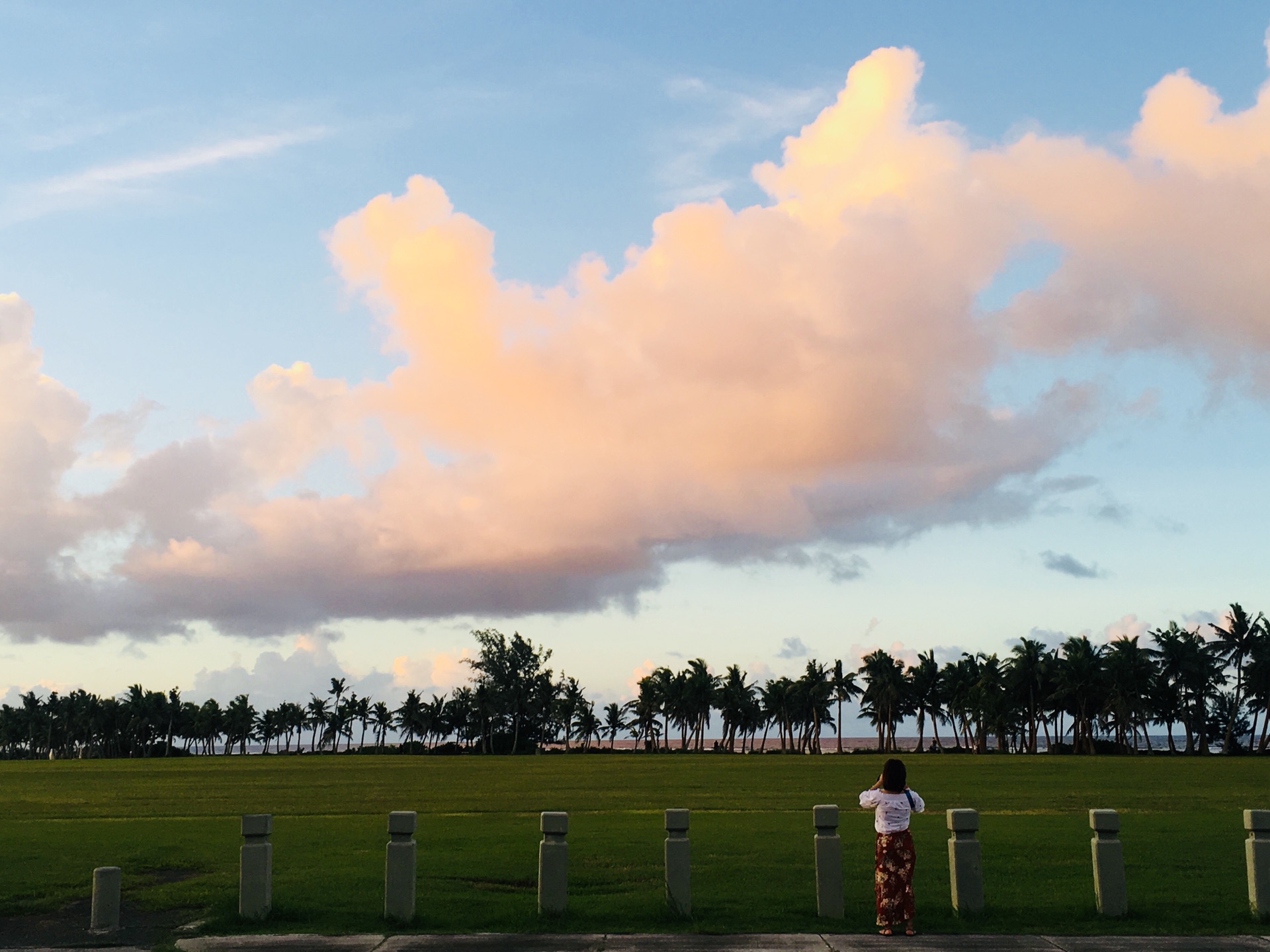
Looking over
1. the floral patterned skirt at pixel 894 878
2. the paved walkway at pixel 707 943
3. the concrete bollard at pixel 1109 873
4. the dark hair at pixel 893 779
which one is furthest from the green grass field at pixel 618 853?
the dark hair at pixel 893 779

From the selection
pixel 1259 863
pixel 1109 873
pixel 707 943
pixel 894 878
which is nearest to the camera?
pixel 707 943

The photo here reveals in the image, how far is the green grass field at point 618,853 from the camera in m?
13.2

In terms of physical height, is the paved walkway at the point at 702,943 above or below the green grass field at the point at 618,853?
above

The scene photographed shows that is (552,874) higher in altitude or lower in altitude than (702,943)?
higher

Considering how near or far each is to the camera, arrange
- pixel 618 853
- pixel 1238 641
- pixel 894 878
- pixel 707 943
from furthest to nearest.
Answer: pixel 1238 641 → pixel 618 853 → pixel 894 878 → pixel 707 943

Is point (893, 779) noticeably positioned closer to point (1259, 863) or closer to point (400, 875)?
point (1259, 863)

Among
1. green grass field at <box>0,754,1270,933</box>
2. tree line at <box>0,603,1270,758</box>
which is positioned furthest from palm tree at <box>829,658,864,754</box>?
green grass field at <box>0,754,1270,933</box>

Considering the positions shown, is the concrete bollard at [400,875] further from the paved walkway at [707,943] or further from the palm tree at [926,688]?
the palm tree at [926,688]

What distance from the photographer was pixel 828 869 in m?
12.7

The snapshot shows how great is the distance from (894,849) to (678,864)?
2.23 m

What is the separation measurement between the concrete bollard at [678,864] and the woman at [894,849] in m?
1.92

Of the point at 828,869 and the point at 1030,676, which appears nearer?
the point at 828,869

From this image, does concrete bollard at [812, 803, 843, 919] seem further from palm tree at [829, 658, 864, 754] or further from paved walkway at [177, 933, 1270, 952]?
palm tree at [829, 658, 864, 754]

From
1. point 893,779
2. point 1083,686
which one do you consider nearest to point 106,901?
point 893,779
